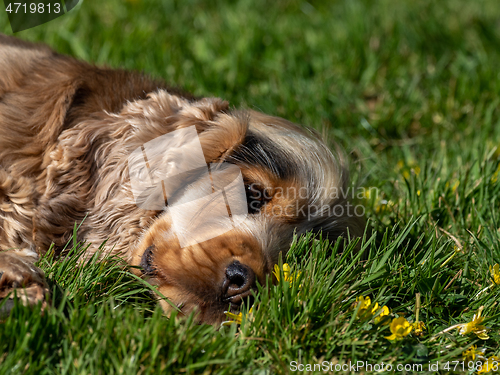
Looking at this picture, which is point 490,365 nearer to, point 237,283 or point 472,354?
point 472,354

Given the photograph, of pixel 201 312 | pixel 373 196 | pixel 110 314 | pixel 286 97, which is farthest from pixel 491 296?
pixel 286 97

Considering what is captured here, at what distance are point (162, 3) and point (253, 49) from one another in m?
1.48

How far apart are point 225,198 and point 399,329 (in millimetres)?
1117

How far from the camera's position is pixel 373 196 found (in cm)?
379

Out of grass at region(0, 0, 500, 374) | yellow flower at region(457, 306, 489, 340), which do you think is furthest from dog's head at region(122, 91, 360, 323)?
yellow flower at region(457, 306, 489, 340)

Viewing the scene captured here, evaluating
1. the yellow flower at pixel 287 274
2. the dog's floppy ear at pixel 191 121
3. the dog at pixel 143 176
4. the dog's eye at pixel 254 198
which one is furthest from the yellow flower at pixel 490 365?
the dog's floppy ear at pixel 191 121

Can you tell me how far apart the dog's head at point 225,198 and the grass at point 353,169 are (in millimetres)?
159

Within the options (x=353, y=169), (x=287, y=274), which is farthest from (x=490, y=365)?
(x=353, y=169)

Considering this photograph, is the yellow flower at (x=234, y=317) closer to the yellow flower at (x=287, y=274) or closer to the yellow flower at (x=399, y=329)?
the yellow flower at (x=287, y=274)

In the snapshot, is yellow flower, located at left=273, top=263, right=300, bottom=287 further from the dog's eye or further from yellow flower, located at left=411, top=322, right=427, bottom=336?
yellow flower, located at left=411, top=322, right=427, bottom=336

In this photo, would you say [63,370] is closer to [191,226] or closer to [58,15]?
[191,226]

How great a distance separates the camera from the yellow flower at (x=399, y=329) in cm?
240

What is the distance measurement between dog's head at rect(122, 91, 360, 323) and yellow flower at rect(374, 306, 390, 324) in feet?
1.88

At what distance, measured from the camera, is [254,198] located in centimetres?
299
